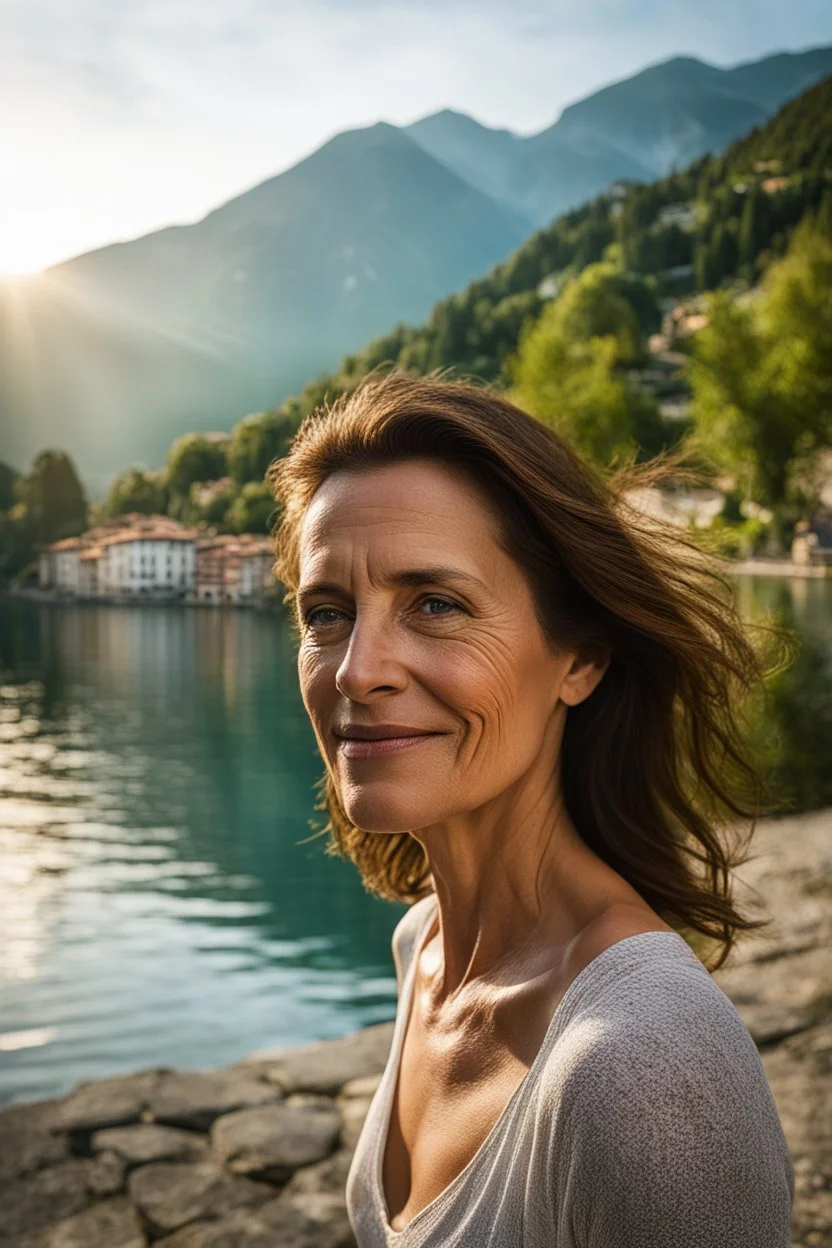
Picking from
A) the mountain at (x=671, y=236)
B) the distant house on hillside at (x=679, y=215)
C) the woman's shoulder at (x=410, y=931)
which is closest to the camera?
the woman's shoulder at (x=410, y=931)

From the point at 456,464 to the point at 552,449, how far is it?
11 centimetres

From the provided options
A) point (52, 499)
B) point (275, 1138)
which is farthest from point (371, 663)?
point (52, 499)

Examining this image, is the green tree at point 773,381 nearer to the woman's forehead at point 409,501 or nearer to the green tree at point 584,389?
the green tree at point 584,389

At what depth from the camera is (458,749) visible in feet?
3.50

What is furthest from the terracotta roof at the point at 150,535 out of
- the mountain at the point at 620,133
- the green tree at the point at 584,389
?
the mountain at the point at 620,133

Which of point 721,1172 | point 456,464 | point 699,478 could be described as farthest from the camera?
point 699,478

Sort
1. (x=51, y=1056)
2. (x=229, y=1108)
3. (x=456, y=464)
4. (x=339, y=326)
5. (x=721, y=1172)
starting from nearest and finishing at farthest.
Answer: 1. (x=721, y=1172)
2. (x=456, y=464)
3. (x=229, y=1108)
4. (x=51, y=1056)
5. (x=339, y=326)

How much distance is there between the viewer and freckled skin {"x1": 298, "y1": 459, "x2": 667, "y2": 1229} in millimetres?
1045

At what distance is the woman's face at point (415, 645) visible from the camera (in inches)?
41.2

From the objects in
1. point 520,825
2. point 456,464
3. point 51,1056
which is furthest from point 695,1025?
point 51,1056

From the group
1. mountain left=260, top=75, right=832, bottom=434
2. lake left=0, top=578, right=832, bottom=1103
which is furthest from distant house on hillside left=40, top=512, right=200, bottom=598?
mountain left=260, top=75, right=832, bottom=434

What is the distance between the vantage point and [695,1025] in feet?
2.74

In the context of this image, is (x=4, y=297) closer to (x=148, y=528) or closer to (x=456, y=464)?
(x=148, y=528)

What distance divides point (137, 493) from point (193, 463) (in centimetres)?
148
